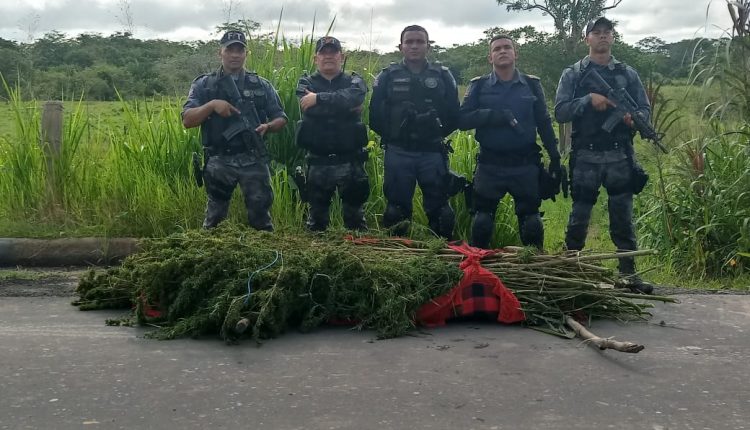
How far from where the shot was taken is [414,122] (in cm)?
568

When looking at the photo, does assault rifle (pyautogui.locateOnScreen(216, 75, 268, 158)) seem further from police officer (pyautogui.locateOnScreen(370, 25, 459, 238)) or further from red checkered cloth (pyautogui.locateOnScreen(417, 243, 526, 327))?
red checkered cloth (pyautogui.locateOnScreen(417, 243, 526, 327))

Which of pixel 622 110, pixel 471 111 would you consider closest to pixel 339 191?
pixel 471 111

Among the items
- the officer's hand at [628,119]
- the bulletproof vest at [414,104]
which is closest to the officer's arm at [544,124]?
the officer's hand at [628,119]

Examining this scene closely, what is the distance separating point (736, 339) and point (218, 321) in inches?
109

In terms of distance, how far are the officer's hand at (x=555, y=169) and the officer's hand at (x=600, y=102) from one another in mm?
518

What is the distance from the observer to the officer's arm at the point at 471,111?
562 centimetres

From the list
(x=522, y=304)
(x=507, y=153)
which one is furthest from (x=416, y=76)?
(x=522, y=304)

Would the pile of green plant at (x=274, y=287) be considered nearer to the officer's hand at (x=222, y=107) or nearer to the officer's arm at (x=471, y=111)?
the officer's hand at (x=222, y=107)

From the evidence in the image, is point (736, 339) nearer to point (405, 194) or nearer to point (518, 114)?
point (518, 114)

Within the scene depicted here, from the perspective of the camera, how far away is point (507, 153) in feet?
18.7

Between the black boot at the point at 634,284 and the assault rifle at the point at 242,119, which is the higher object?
the assault rifle at the point at 242,119

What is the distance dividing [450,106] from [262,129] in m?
1.39

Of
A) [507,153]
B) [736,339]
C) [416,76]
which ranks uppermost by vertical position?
[416,76]

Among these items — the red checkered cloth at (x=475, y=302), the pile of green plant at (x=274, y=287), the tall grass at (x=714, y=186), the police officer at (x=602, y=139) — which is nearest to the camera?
the pile of green plant at (x=274, y=287)
